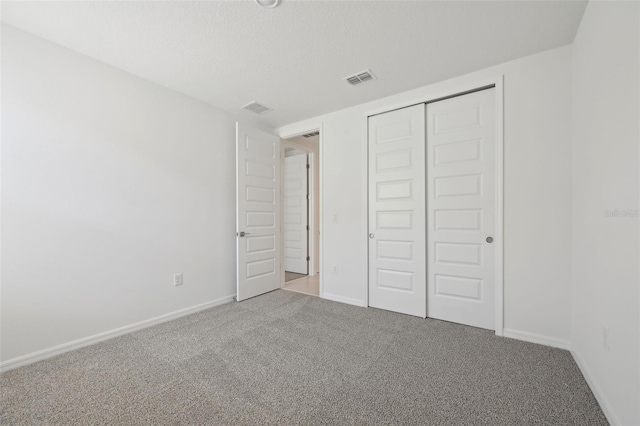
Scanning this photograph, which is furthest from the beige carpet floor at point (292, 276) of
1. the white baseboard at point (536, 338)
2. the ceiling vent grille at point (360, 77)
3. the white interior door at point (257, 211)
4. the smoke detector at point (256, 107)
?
the ceiling vent grille at point (360, 77)

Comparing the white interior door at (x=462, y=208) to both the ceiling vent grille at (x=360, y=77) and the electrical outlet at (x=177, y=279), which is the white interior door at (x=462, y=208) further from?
the electrical outlet at (x=177, y=279)

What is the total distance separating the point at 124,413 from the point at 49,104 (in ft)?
7.80

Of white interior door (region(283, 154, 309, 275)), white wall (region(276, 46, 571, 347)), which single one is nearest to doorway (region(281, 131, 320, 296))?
white interior door (region(283, 154, 309, 275))

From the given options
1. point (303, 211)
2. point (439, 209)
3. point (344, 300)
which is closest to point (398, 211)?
point (439, 209)

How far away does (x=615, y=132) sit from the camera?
1.38m

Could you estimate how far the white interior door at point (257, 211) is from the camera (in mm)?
3438

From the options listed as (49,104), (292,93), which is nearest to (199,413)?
(49,104)

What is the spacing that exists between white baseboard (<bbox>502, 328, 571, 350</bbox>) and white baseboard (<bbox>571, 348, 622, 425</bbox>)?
0.14 metres

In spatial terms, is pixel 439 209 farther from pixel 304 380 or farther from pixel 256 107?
pixel 256 107

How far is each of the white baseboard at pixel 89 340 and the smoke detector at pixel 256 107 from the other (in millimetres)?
2536

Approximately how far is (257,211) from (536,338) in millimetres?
3330

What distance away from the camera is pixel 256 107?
3322 mm

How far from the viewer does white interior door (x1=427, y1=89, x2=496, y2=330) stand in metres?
2.49

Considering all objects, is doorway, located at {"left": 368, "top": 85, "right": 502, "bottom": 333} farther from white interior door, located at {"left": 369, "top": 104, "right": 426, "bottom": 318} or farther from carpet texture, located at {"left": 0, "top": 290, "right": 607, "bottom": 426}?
carpet texture, located at {"left": 0, "top": 290, "right": 607, "bottom": 426}
